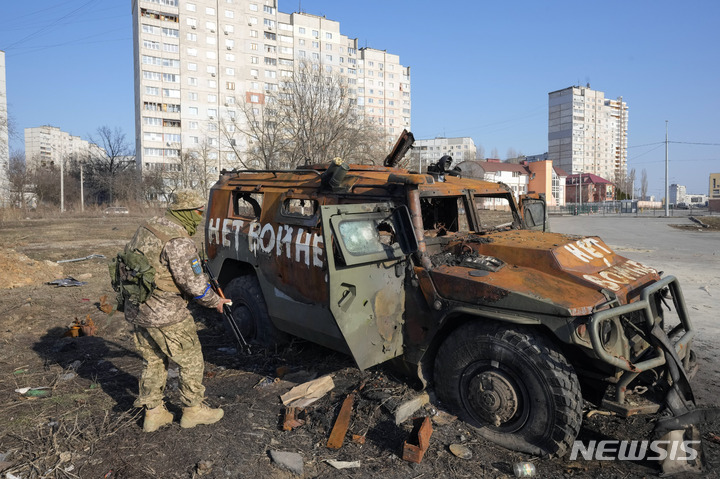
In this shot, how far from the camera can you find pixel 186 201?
4.02m

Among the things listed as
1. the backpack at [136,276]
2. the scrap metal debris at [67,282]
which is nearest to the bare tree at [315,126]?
the scrap metal debris at [67,282]

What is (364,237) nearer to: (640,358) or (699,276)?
(640,358)

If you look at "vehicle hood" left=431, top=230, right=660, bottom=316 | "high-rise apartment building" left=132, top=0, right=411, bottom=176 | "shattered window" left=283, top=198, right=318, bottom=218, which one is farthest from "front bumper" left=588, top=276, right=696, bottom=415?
"high-rise apartment building" left=132, top=0, right=411, bottom=176

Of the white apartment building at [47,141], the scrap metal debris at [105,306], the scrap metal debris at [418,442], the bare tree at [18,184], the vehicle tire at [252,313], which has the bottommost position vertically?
the scrap metal debris at [418,442]

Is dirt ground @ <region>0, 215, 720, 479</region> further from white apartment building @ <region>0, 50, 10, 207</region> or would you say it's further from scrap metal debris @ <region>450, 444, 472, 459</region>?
white apartment building @ <region>0, 50, 10, 207</region>

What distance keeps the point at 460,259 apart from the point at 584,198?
91.1 metres

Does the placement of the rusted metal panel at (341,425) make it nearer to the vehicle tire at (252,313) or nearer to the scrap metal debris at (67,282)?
the vehicle tire at (252,313)

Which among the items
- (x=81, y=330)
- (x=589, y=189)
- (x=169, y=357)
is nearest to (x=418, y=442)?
(x=169, y=357)

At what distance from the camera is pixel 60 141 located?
10400 centimetres

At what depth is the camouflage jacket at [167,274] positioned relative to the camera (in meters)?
3.75

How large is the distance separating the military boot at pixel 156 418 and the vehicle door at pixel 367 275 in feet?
5.12

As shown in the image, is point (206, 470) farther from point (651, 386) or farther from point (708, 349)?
point (708, 349)

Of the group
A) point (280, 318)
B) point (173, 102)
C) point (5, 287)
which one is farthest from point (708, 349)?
point (173, 102)

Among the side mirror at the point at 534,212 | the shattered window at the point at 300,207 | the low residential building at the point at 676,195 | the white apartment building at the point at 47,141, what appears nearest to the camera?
the shattered window at the point at 300,207
